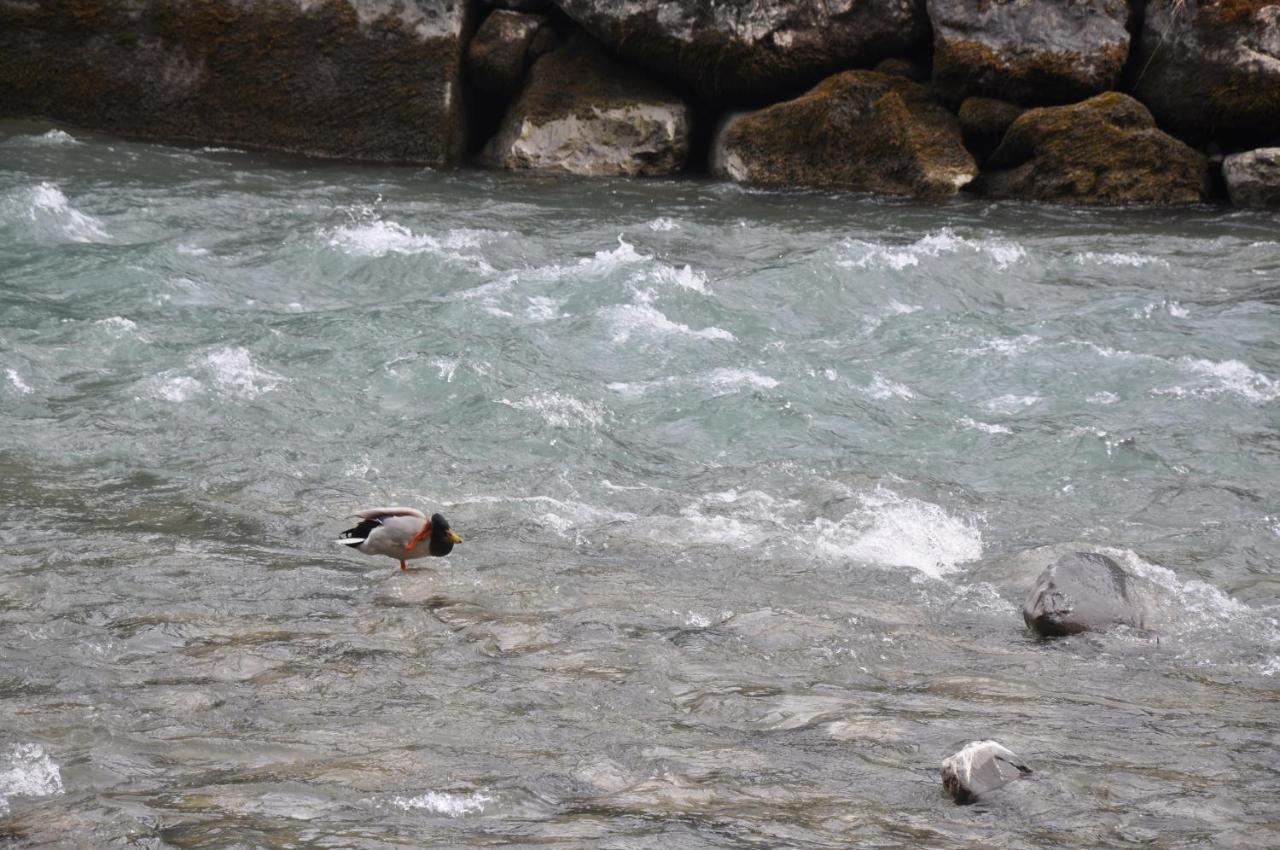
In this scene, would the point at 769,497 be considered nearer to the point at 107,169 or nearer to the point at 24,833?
the point at 24,833

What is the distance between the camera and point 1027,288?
1210 centimetres

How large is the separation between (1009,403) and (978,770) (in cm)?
569

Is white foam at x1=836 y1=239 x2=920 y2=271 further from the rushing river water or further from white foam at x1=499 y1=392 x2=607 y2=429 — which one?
white foam at x1=499 y1=392 x2=607 y2=429

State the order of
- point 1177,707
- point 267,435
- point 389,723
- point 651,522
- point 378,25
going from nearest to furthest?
point 389,723, point 1177,707, point 651,522, point 267,435, point 378,25

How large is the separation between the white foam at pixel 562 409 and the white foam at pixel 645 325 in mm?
1314

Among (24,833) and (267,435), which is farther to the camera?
(267,435)

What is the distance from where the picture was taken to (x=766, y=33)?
53.9 feet

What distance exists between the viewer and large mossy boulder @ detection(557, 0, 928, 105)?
53.9 feet

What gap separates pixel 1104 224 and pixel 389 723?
11.4 metres

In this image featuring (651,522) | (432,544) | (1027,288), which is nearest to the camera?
(432,544)

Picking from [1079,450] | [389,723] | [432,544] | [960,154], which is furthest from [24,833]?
[960,154]

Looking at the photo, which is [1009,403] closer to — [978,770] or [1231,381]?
[1231,381]

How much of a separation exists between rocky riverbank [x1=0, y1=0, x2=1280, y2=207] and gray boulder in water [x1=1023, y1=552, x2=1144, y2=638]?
9722 millimetres

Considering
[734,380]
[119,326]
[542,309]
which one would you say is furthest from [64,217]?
[734,380]
